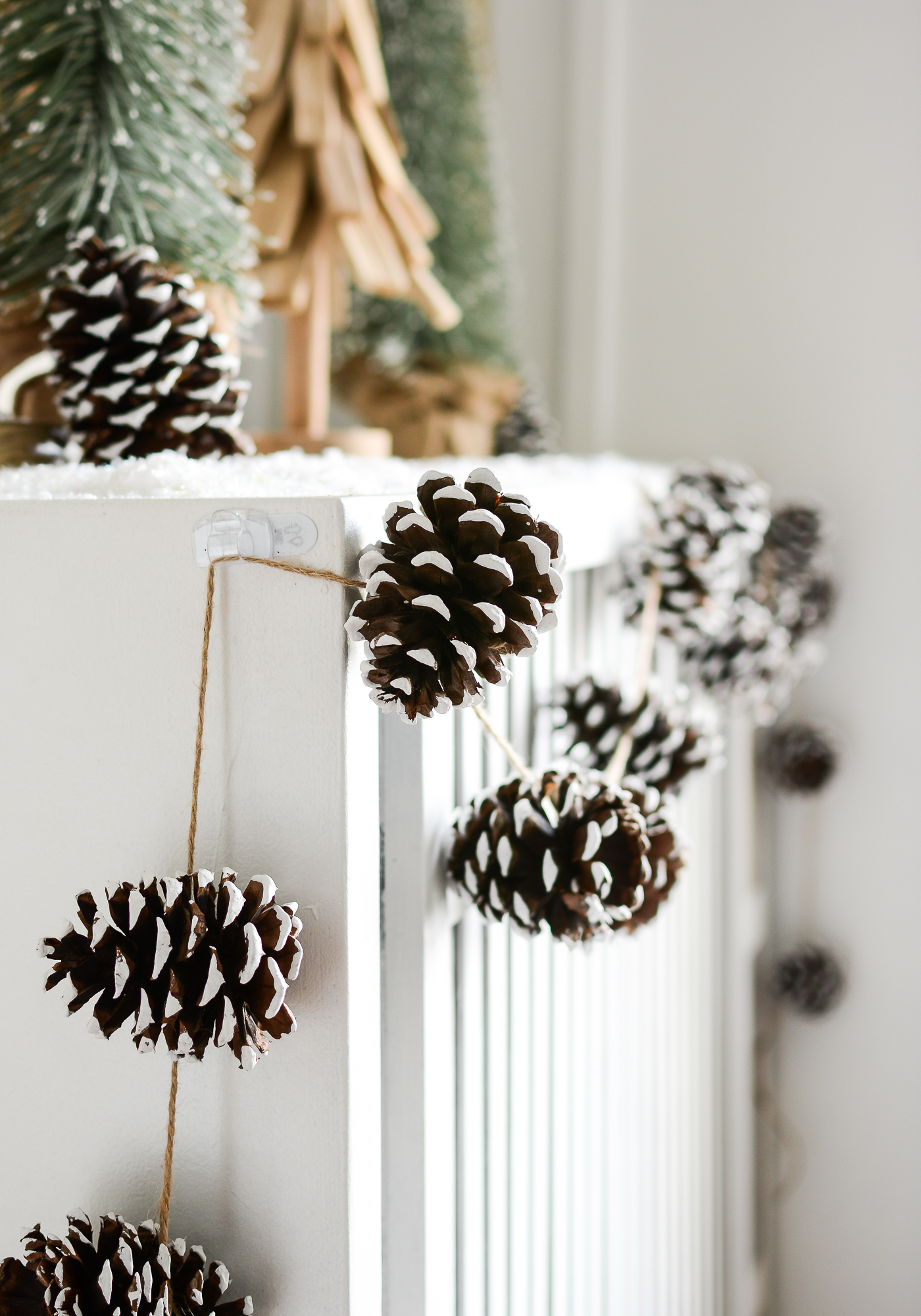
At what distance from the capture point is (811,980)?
1.03 metres

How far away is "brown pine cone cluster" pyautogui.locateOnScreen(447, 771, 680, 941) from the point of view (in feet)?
1.26

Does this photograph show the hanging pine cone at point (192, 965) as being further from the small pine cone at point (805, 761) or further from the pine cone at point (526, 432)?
the small pine cone at point (805, 761)

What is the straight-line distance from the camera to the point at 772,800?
1091 mm

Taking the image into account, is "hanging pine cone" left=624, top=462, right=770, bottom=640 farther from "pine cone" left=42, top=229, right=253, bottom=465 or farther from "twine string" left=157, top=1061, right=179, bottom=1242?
"twine string" left=157, top=1061, right=179, bottom=1242

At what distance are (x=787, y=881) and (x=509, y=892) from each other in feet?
2.57

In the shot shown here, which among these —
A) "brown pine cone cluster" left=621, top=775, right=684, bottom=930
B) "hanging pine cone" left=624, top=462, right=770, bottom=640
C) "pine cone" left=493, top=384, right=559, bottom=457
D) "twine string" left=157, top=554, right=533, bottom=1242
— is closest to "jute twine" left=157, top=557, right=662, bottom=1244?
"twine string" left=157, top=554, right=533, bottom=1242

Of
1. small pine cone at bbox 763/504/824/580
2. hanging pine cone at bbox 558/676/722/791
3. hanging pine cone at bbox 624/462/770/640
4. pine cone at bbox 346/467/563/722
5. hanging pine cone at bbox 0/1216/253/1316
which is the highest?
small pine cone at bbox 763/504/824/580

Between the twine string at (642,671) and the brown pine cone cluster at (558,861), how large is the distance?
0.11m

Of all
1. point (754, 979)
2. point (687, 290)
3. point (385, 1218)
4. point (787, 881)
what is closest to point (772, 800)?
point (787, 881)

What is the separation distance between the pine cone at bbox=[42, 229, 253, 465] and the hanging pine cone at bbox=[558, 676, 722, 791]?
0.23m

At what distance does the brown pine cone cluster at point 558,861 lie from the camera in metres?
0.39

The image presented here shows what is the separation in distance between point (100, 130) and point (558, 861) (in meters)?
0.42

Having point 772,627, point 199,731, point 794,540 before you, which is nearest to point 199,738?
point 199,731

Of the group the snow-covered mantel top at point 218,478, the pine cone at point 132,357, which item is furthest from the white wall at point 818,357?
the pine cone at point 132,357
